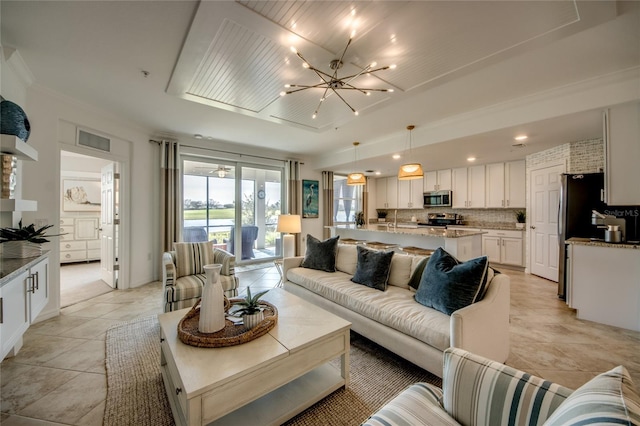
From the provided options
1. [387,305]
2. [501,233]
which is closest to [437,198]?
[501,233]

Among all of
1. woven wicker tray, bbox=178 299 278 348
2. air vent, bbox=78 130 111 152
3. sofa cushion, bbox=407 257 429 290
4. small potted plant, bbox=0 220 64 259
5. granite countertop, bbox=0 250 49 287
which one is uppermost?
air vent, bbox=78 130 111 152

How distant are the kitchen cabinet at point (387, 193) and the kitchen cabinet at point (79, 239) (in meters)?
7.81

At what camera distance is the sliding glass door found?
16.8ft

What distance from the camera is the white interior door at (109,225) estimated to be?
13.3 feet

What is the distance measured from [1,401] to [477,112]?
541 cm

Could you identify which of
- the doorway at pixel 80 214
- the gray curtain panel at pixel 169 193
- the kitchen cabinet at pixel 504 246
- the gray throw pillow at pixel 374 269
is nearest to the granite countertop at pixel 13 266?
the gray curtain panel at pixel 169 193

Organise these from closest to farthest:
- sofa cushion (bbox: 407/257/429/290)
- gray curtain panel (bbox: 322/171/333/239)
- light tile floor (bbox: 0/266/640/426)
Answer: light tile floor (bbox: 0/266/640/426) → sofa cushion (bbox: 407/257/429/290) → gray curtain panel (bbox: 322/171/333/239)

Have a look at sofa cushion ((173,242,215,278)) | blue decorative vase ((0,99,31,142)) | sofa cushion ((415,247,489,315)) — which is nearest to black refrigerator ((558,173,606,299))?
sofa cushion ((415,247,489,315))

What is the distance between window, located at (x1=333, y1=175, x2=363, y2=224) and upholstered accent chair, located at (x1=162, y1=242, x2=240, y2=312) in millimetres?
4945

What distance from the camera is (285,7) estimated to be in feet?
5.29

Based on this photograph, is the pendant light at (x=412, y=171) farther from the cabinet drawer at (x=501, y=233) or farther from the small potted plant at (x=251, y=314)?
the cabinet drawer at (x=501, y=233)

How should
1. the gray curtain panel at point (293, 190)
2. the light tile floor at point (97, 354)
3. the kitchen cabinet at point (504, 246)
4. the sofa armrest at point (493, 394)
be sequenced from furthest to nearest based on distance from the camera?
the gray curtain panel at point (293, 190) → the kitchen cabinet at point (504, 246) → the light tile floor at point (97, 354) → the sofa armrest at point (493, 394)

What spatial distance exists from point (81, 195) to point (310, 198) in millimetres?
5458

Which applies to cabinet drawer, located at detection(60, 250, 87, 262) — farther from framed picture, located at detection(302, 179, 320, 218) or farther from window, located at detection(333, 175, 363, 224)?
window, located at detection(333, 175, 363, 224)
